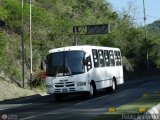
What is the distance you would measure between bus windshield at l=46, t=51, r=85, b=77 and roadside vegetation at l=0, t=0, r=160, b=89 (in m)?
15.1

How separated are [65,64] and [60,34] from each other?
28.0 metres

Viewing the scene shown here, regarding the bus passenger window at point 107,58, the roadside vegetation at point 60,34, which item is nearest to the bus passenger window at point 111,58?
the bus passenger window at point 107,58

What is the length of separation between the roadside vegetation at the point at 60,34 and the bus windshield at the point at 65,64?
49.6 ft

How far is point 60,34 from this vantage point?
53.7 metres

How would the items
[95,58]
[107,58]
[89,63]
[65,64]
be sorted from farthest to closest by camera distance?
[107,58], [95,58], [89,63], [65,64]

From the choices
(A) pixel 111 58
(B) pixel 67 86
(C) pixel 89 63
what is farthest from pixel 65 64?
(A) pixel 111 58

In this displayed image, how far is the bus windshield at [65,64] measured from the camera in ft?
84.7

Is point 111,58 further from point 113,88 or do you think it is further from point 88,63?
point 88,63

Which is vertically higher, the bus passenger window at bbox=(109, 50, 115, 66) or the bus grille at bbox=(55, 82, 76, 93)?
the bus passenger window at bbox=(109, 50, 115, 66)

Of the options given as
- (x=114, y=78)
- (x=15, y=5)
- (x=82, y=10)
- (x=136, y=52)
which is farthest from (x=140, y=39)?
(x=114, y=78)

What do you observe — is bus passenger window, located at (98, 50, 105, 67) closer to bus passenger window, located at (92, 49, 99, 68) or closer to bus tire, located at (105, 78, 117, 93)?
bus passenger window, located at (92, 49, 99, 68)

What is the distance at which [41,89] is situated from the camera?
41.4 metres

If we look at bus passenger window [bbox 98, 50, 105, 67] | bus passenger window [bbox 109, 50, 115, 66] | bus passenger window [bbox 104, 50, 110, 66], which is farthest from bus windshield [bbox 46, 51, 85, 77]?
bus passenger window [bbox 109, 50, 115, 66]

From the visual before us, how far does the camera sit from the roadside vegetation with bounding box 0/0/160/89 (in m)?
44.9
